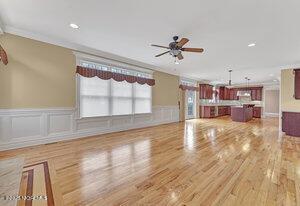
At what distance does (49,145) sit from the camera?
4.06 m

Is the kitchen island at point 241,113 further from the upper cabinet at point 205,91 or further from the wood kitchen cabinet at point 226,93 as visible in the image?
the wood kitchen cabinet at point 226,93

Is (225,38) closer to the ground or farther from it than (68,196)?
farther from it

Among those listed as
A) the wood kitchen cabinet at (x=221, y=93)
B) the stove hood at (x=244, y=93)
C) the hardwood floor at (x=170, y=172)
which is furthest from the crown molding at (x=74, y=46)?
the wood kitchen cabinet at (x=221, y=93)

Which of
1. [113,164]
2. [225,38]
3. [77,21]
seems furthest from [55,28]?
[225,38]

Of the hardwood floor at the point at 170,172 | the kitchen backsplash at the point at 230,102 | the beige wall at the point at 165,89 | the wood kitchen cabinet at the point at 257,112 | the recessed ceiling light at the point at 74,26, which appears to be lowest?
the hardwood floor at the point at 170,172

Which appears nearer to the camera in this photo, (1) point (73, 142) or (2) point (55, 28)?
(2) point (55, 28)

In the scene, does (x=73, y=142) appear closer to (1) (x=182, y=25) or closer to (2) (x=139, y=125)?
(2) (x=139, y=125)

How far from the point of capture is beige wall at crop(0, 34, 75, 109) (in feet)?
12.0

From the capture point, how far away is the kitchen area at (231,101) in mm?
9270

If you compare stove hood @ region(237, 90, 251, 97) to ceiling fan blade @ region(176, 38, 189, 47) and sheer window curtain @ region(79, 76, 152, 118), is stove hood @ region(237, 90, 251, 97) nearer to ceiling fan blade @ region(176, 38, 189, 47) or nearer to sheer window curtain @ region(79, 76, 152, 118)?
sheer window curtain @ region(79, 76, 152, 118)

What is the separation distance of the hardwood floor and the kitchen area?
516cm

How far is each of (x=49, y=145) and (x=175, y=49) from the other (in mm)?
3843

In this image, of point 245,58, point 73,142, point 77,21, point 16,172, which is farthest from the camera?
point 245,58

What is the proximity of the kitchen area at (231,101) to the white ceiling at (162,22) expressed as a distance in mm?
4975
